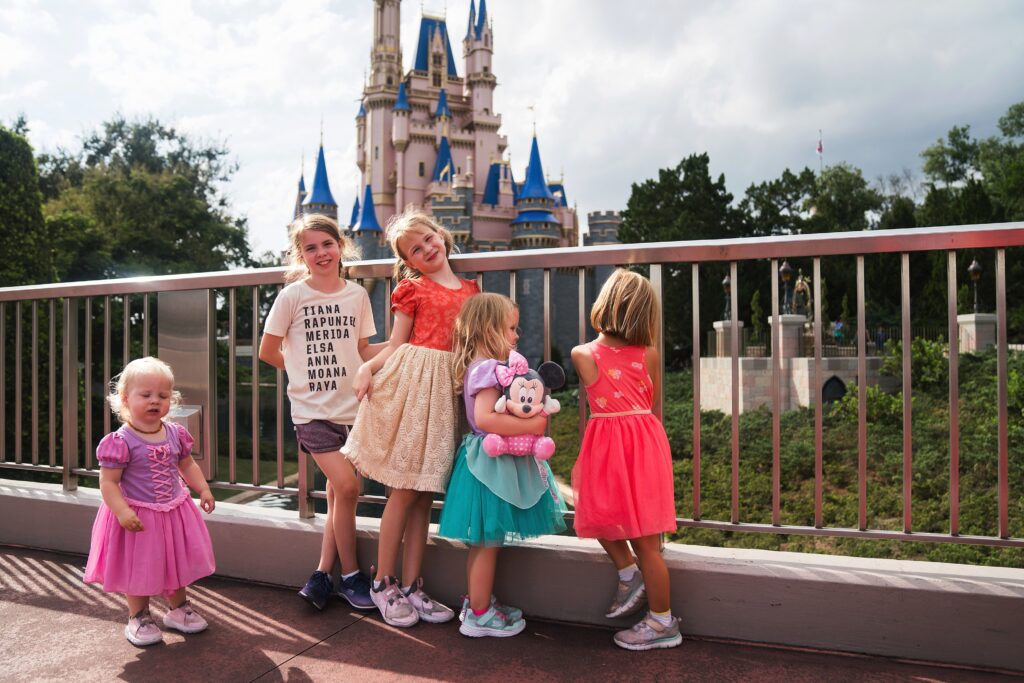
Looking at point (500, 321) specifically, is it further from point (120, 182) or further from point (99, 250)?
point (120, 182)

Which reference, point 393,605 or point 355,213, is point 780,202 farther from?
point 393,605

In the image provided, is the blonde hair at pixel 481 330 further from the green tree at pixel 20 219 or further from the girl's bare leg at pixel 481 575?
the green tree at pixel 20 219

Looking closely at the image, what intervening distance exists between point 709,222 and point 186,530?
34.1 m

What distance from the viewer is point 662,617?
2191 millimetres

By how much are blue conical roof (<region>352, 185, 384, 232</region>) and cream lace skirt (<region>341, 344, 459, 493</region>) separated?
120ft

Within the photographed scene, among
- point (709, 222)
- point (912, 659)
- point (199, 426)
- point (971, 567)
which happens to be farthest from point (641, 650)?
point (709, 222)

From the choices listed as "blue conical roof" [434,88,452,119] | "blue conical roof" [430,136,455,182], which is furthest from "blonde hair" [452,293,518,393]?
"blue conical roof" [434,88,452,119]

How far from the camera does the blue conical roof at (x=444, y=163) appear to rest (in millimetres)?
39812

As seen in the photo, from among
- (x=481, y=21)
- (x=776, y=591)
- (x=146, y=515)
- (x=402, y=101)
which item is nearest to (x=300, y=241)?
(x=146, y=515)

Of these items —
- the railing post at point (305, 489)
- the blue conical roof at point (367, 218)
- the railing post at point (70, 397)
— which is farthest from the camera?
the blue conical roof at point (367, 218)

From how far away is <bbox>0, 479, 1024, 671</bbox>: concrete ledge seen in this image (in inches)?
79.0

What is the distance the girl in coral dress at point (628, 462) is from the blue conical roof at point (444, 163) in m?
38.4

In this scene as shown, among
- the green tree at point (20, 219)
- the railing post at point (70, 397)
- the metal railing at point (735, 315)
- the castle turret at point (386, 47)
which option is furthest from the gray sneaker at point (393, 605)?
the castle turret at point (386, 47)

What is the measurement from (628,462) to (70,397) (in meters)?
2.60
